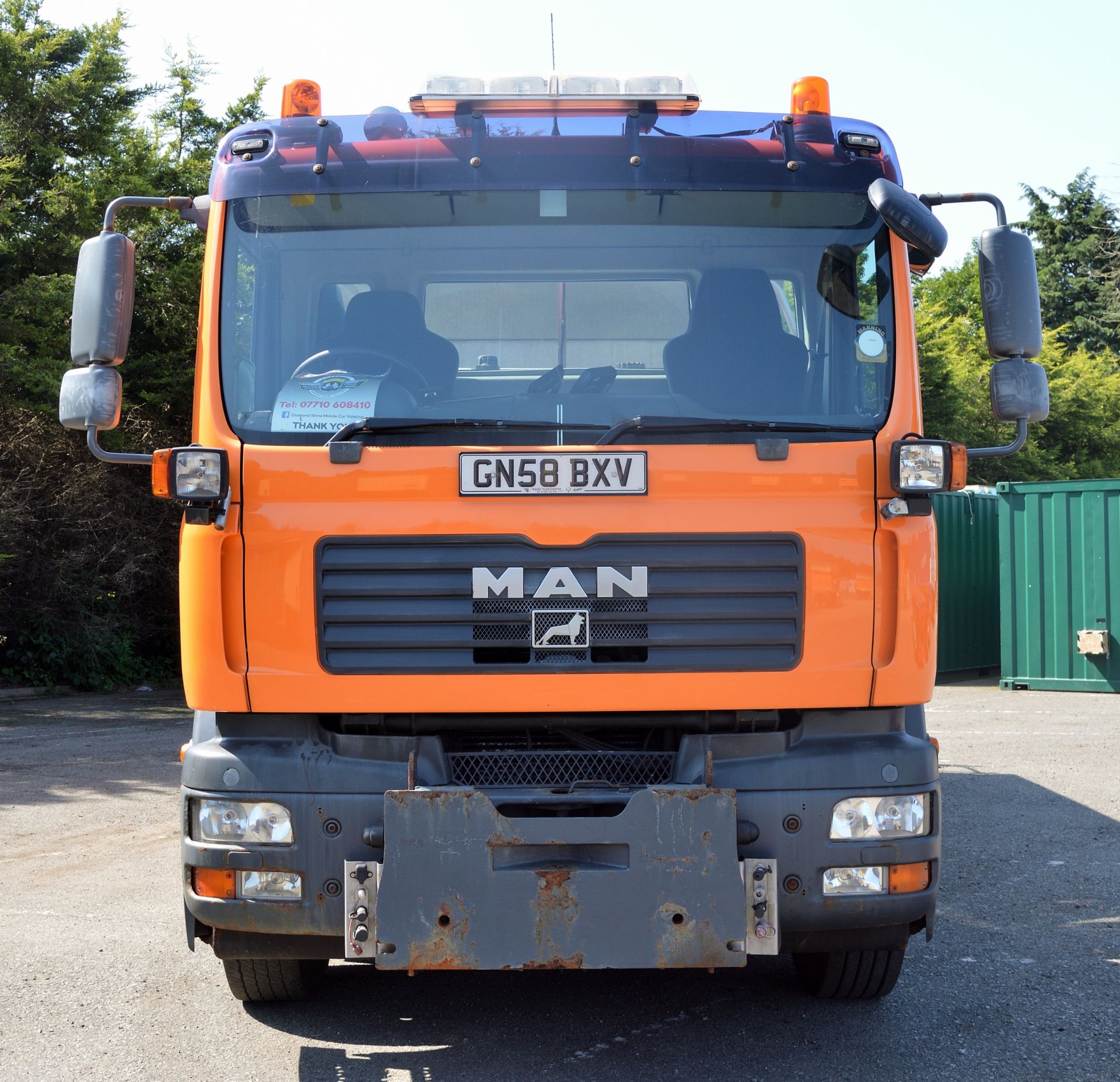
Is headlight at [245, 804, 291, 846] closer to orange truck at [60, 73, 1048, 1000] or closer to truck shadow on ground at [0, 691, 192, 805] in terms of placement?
orange truck at [60, 73, 1048, 1000]

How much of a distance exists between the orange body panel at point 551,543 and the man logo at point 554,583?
110 mm

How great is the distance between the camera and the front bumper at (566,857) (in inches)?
135

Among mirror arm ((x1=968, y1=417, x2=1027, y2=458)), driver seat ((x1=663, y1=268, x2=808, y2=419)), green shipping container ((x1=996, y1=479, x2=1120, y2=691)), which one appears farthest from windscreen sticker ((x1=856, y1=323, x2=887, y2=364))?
green shipping container ((x1=996, y1=479, x2=1120, y2=691))

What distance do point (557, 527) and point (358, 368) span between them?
32.9 inches

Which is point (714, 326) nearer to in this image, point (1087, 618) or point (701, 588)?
point (701, 588)

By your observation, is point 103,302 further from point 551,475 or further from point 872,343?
point 872,343

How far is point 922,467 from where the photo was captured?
3.73 m

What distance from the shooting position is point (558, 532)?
367 cm

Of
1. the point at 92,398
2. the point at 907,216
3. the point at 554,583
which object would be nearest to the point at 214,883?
the point at 554,583

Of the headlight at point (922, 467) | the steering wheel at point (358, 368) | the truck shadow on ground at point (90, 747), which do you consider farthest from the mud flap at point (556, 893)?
the truck shadow on ground at point (90, 747)

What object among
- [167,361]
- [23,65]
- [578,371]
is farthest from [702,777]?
[23,65]

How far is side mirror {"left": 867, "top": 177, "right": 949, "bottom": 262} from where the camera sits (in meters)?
3.95

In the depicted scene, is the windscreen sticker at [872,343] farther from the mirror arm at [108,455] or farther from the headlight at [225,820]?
the headlight at [225,820]

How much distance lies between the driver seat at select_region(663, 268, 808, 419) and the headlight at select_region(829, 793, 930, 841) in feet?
3.83
